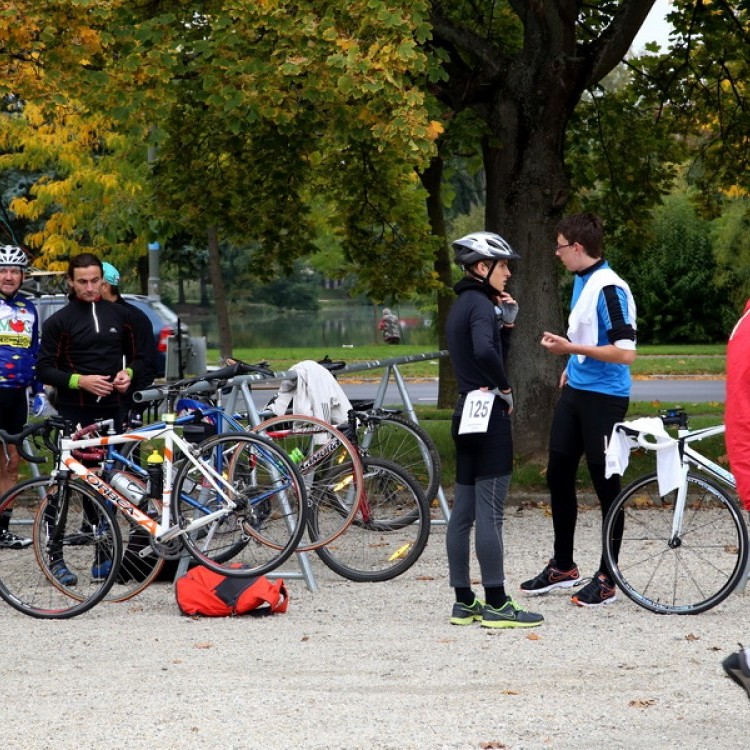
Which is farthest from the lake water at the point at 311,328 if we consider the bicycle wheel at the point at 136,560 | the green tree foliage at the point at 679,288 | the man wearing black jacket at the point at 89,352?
the bicycle wheel at the point at 136,560

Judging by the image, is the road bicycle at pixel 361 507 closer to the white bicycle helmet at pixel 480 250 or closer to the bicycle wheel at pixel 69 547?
the bicycle wheel at pixel 69 547

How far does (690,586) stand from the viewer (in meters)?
8.07

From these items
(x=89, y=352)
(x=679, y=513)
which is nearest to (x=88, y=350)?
(x=89, y=352)

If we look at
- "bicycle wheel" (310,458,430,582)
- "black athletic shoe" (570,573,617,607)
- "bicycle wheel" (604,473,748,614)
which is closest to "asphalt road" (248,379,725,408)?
"bicycle wheel" (310,458,430,582)

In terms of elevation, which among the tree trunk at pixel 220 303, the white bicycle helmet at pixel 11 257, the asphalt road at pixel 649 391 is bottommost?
the asphalt road at pixel 649 391

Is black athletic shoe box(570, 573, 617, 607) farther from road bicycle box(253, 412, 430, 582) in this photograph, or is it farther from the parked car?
the parked car

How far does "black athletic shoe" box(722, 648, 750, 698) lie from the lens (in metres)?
4.22

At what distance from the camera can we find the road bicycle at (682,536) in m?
7.64

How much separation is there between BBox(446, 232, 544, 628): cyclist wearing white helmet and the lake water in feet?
103

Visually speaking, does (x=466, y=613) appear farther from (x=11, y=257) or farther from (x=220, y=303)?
(x=220, y=303)

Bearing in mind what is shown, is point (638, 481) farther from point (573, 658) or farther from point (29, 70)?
point (29, 70)

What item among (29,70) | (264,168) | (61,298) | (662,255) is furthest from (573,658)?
(662,255)

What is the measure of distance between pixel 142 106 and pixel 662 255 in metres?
29.5

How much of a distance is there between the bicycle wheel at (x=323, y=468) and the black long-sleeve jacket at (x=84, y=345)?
1.00 m
